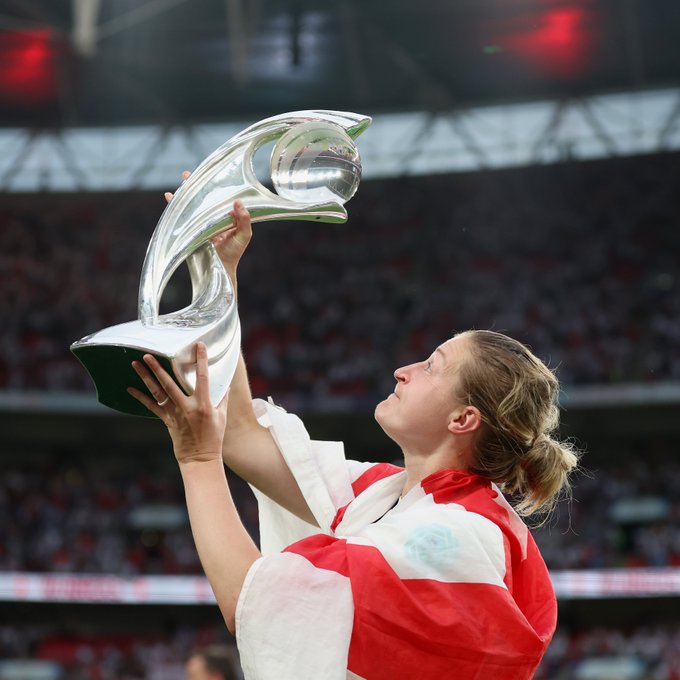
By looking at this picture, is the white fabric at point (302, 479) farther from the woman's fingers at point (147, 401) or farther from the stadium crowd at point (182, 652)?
the stadium crowd at point (182, 652)

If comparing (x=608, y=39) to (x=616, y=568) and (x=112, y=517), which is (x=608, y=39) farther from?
(x=112, y=517)

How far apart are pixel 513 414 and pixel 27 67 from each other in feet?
60.4

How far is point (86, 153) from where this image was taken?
844 inches

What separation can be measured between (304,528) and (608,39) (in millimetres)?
17273

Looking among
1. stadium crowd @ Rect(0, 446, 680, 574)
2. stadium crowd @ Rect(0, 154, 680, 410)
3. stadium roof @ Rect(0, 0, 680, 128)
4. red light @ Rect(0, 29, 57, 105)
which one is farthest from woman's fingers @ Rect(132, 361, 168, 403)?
red light @ Rect(0, 29, 57, 105)

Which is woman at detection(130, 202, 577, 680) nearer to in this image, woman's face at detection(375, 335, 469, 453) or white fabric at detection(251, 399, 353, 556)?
woman's face at detection(375, 335, 469, 453)

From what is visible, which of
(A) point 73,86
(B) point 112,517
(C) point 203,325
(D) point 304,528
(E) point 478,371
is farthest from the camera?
(A) point 73,86

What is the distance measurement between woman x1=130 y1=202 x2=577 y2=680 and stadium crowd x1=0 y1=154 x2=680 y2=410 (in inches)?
608

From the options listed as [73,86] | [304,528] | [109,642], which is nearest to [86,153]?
[73,86]

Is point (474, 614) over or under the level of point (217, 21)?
over

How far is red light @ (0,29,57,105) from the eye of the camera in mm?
16938

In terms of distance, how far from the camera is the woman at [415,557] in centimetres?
125

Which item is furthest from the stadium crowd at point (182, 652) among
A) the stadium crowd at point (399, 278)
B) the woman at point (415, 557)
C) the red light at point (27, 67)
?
the woman at point (415, 557)

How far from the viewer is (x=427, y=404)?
153cm
